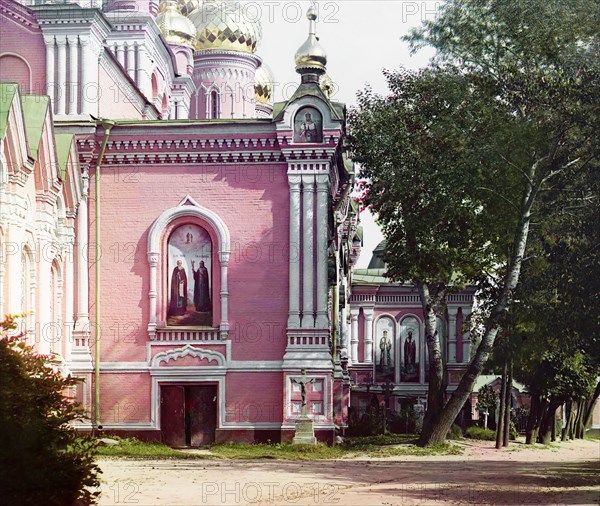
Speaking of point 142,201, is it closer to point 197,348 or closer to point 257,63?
point 197,348

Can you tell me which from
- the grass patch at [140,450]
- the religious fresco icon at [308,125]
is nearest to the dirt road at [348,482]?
the grass patch at [140,450]

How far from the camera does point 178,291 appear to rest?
29.2 meters

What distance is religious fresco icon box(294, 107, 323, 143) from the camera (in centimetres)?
2873

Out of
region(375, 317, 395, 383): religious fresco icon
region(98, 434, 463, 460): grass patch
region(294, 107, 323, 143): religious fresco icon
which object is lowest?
region(98, 434, 463, 460): grass patch

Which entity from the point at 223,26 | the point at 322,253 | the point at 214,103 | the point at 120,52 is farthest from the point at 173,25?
the point at 322,253

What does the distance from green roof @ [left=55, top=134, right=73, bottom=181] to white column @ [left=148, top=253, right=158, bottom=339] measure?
144 inches

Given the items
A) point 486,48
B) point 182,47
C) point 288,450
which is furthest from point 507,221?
point 182,47

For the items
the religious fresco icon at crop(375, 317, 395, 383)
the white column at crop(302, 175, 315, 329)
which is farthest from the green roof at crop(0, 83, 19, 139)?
the religious fresco icon at crop(375, 317, 395, 383)

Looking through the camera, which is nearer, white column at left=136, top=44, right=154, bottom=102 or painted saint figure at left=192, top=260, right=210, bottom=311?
painted saint figure at left=192, top=260, right=210, bottom=311

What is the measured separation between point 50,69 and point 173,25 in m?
14.2

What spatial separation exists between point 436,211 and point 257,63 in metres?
19.2

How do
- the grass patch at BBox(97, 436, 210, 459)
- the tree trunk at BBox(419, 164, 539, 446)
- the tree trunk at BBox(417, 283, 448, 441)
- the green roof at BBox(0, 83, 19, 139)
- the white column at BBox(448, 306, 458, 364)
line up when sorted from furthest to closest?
the white column at BBox(448, 306, 458, 364)
the tree trunk at BBox(417, 283, 448, 441)
the tree trunk at BBox(419, 164, 539, 446)
the grass patch at BBox(97, 436, 210, 459)
the green roof at BBox(0, 83, 19, 139)

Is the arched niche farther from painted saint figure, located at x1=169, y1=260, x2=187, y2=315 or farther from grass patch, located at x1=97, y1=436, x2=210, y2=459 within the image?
grass patch, located at x1=97, y1=436, x2=210, y2=459

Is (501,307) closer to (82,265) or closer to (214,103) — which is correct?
(82,265)
